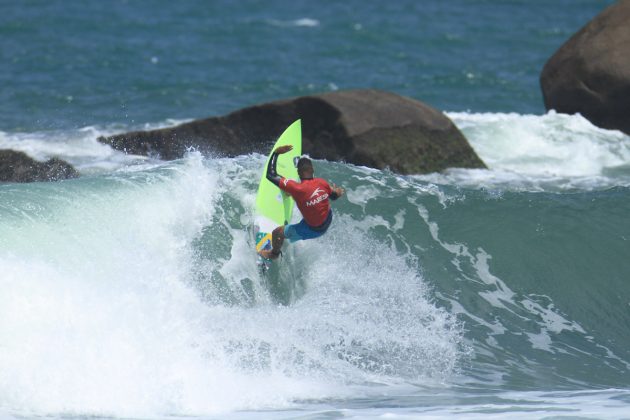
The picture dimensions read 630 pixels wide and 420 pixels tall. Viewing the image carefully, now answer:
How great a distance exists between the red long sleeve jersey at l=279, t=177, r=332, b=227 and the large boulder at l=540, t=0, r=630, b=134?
7.50 meters

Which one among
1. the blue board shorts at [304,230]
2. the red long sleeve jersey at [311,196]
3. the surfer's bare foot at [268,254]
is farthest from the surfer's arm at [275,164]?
the surfer's bare foot at [268,254]

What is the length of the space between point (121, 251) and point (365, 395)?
105 inches

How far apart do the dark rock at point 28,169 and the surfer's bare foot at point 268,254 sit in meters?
3.96

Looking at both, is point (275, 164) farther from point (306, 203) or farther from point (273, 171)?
point (306, 203)

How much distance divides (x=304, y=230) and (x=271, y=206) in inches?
25.3

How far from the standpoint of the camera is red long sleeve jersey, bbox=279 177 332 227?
29.6ft

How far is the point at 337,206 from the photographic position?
10.9 m

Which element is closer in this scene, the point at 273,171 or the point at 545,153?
the point at 273,171

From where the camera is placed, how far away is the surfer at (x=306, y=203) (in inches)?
356

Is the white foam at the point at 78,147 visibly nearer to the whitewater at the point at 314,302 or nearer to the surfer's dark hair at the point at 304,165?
the whitewater at the point at 314,302

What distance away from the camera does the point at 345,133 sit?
1237 cm

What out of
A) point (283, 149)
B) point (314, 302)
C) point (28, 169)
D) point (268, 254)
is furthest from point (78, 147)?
point (314, 302)

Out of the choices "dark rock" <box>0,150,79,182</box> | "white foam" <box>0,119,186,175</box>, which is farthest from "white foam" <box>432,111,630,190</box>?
"dark rock" <box>0,150,79,182</box>

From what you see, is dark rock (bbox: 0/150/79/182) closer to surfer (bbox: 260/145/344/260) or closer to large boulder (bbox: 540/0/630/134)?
surfer (bbox: 260/145/344/260)
